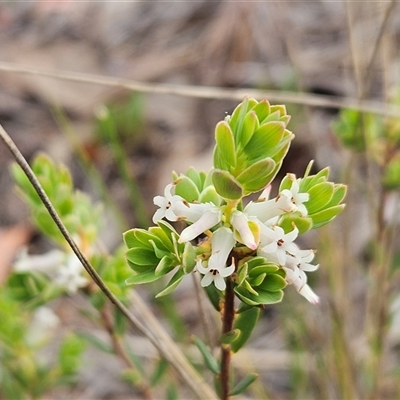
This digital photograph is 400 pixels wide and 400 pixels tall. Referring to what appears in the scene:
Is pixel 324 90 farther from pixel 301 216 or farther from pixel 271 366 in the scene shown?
pixel 301 216

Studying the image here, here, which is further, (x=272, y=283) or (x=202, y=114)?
(x=202, y=114)

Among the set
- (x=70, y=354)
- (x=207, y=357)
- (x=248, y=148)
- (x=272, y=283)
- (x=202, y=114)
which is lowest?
(x=70, y=354)

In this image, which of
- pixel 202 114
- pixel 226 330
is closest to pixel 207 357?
pixel 226 330

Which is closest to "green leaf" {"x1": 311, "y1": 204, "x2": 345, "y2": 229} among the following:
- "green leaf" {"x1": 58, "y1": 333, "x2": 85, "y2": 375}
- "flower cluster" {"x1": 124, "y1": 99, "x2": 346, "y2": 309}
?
"flower cluster" {"x1": 124, "y1": 99, "x2": 346, "y2": 309}

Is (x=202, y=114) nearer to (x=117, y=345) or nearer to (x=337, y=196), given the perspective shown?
(x=117, y=345)

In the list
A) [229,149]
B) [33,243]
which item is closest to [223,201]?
[229,149]

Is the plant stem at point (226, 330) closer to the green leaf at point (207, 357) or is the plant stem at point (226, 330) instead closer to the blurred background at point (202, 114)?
the green leaf at point (207, 357)

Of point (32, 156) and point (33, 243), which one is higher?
point (32, 156)

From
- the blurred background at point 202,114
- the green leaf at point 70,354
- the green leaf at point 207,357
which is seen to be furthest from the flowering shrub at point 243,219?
the blurred background at point 202,114
